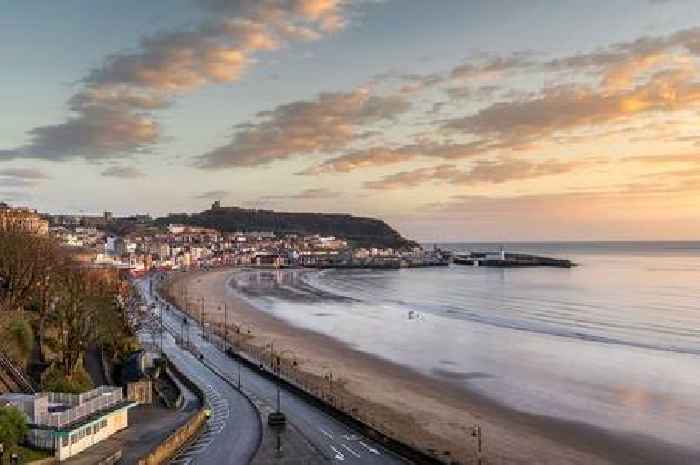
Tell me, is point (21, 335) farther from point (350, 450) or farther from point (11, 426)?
point (350, 450)

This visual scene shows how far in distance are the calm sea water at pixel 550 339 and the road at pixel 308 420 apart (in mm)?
14605

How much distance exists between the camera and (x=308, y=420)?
3756 cm

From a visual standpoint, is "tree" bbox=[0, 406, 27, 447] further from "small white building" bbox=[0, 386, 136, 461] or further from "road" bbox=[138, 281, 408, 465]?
"road" bbox=[138, 281, 408, 465]

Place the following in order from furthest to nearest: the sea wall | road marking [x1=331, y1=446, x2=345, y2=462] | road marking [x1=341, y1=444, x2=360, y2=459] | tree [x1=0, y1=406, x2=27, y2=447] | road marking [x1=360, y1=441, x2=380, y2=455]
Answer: road marking [x1=360, y1=441, x2=380, y2=455] < road marking [x1=341, y1=444, x2=360, y2=459] < road marking [x1=331, y1=446, x2=345, y2=462] < the sea wall < tree [x1=0, y1=406, x2=27, y2=447]

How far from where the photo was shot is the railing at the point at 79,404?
27797 millimetres

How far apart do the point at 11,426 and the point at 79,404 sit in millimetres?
5246

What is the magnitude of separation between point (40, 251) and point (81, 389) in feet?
89.8

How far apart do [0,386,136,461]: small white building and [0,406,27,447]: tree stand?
1.05m

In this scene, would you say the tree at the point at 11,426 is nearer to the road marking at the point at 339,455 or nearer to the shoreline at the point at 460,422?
the road marking at the point at 339,455

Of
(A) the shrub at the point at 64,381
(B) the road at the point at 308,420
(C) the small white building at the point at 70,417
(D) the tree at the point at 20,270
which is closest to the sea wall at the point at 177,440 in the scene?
(B) the road at the point at 308,420

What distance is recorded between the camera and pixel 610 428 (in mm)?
39719

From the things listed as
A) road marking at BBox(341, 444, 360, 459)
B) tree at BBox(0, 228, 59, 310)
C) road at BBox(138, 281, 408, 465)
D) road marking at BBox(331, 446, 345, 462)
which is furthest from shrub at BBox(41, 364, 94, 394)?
tree at BBox(0, 228, 59, 310)

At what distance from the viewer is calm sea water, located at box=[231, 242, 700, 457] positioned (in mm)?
45372

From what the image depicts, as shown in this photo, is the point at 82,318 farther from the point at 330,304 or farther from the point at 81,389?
the point at 330,304
